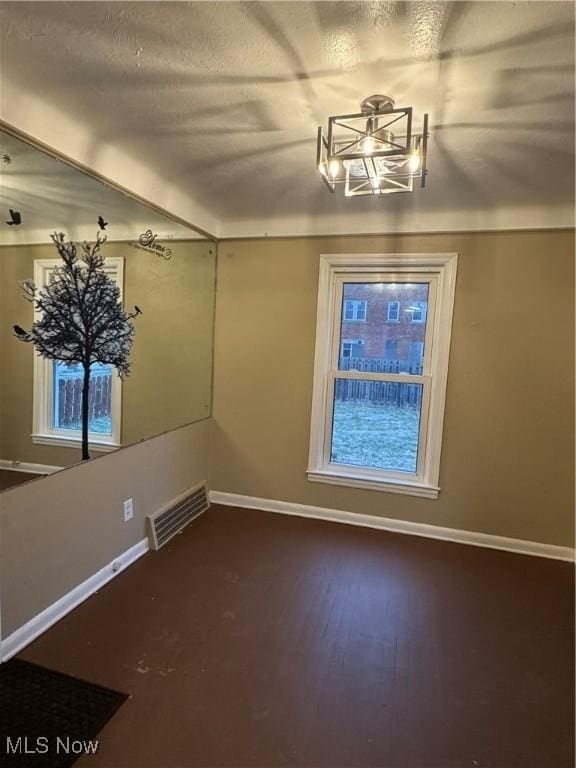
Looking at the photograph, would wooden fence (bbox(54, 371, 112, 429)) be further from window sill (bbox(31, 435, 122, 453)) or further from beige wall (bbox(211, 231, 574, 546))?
beige wall (bbox(211, 231, 574, 546))

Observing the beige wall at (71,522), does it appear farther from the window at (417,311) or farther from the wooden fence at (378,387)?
the window at (417,311)

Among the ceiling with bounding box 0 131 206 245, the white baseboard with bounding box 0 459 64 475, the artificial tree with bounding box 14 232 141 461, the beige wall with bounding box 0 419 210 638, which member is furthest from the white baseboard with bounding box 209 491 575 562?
the ceiling with bounding box 0 131 206 245

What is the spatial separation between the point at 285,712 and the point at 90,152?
2614 millimetres

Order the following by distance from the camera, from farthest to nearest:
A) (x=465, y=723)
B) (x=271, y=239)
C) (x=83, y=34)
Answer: (x=271, y=239) < (x=465, y=723) < (x=83, y=34)

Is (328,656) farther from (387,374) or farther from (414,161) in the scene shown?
(414,161)

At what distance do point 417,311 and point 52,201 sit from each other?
7.84ft

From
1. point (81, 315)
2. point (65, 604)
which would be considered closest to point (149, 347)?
point (81, 315)

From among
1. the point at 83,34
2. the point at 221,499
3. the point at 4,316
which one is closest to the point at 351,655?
the point at 221,499

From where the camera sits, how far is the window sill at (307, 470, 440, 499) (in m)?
3.06

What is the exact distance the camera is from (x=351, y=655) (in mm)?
1896

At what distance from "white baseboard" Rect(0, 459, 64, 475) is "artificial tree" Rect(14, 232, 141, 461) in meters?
0.23

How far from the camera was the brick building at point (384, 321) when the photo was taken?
10.2ft

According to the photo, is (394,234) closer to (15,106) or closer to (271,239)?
(271,239)

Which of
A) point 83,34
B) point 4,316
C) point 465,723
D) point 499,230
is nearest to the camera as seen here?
point 83,34
